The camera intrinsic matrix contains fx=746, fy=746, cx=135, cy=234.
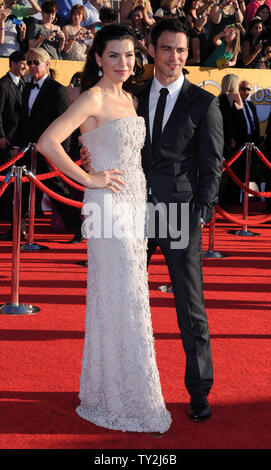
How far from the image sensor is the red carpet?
129 inches

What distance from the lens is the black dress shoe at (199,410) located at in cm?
347

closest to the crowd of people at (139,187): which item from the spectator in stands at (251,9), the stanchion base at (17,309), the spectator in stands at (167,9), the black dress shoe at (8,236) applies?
the stanchion base at (17,309)

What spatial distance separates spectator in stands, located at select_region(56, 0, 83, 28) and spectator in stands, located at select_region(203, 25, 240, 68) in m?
2.40

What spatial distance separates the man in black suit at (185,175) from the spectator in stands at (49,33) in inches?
309

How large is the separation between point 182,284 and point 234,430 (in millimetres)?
700

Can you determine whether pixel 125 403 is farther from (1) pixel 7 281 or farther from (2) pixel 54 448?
Result: (1) pixel 7 281

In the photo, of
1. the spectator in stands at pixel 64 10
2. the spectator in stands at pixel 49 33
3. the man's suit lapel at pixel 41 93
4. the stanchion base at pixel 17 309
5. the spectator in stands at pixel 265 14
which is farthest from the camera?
the spectator in stands at pixel 265 14

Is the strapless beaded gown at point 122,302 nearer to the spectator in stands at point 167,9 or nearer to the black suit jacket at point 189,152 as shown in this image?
the black suit jacket at point 189,152

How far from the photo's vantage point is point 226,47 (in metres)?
12.5

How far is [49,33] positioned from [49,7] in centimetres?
42

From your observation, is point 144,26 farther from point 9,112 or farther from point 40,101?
point 40,101

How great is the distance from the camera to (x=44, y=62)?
8094mm

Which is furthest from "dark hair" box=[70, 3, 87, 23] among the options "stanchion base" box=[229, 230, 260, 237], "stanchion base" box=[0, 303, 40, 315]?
"stanchion base" box=[0, 303, 40, 315]

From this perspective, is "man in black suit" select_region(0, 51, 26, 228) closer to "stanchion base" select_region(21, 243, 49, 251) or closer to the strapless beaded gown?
"stanchion base" select_region(21, 243, 49, 251)
